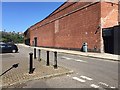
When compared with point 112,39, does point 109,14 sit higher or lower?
higher

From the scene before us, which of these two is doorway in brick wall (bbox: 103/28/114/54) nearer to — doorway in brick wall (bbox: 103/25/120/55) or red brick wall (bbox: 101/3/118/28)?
doorway in brick wall (bbox: 103/25/120/55)

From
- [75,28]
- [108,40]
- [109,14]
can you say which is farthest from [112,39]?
[75,28]

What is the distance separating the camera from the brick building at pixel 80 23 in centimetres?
2611

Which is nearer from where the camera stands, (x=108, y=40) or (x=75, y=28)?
(x=108, y=40)

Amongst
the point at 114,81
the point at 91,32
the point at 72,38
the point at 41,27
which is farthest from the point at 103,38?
the point at 41,27

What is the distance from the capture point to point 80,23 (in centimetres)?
3120

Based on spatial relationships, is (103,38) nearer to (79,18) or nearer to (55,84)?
(79,18)

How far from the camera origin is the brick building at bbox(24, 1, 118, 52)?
2611 cm

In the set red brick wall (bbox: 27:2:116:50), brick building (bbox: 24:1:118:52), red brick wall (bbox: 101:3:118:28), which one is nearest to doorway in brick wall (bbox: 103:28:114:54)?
brick building (bbox: 24:1:118:52)

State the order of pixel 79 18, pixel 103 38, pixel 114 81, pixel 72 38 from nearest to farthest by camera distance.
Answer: pixel 114 81 → pixel 103 38 → pixel 79 18 → pixel 72 38

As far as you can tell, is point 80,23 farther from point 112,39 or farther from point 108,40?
point 112,39

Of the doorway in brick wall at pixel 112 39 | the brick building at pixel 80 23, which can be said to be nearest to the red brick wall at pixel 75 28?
the brick building at pixel 80 23

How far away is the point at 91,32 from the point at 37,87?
2107 centimetres

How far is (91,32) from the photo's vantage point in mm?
27688
